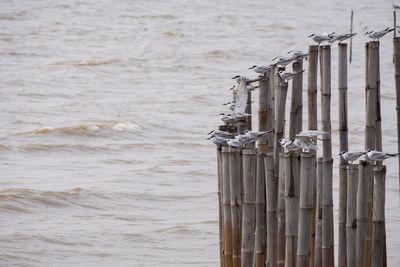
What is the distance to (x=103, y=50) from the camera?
824 inches

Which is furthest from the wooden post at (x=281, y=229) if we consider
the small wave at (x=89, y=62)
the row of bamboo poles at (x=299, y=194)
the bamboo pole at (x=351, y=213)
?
the small wave at (x=89, y=62)

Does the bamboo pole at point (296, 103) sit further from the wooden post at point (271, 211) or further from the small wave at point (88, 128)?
the small wave at point (88, 128)

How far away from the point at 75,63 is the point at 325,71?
15560 mm

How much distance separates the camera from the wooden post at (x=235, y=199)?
361 cm

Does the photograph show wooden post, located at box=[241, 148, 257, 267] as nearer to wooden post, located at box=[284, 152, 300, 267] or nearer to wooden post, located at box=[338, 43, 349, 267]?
wooden post, located at box=[284, 152, 300, 267]

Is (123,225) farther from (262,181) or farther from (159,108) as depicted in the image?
(159,108)

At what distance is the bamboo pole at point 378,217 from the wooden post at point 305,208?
0.89 feet

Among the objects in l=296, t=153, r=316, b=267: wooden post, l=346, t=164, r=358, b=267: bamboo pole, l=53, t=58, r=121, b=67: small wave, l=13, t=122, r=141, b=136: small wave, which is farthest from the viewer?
l=53, t=58, r=121, b=67: small wave

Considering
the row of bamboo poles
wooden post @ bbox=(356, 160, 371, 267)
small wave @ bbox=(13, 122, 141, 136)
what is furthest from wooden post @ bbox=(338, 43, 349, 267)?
small wave @ bbox=(13, 122, 141, 136)

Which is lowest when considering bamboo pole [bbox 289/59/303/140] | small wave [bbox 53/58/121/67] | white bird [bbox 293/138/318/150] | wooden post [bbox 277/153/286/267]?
wooden post [bbox 277/153/286/267]

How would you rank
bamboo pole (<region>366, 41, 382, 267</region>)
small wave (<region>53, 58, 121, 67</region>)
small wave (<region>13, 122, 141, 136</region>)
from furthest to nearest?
1. small wave (<region>53, 58, 121, 67</region>)
2. small wave (<region>13, 122, 141, 136</region>)
3. bamboo pole (<region>366, 41, 382, 267</region>)

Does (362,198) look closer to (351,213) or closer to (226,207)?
(351,213)

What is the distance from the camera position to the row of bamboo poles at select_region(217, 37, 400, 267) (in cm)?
331

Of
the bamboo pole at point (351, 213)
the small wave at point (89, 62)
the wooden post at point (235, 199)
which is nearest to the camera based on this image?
the bamboo pole at point (351, 213)
